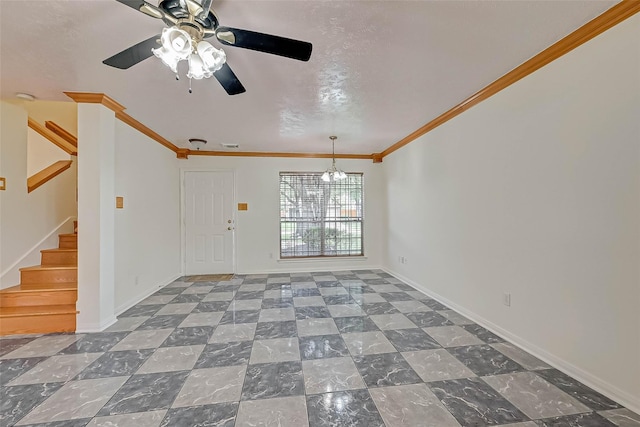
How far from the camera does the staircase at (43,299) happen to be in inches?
102

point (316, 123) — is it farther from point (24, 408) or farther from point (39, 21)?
point (24, 408)

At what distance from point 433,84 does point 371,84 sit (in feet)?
1.94

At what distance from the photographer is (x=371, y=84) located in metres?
2.45

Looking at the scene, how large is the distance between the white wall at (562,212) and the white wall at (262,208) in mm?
2661

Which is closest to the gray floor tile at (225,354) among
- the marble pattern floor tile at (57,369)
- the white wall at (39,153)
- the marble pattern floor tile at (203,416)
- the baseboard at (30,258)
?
the marble pattern floor tile at (203,416)

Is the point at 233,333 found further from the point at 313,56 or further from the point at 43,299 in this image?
the point at 313,56

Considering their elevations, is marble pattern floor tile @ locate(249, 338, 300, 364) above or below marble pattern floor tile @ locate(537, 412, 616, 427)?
above

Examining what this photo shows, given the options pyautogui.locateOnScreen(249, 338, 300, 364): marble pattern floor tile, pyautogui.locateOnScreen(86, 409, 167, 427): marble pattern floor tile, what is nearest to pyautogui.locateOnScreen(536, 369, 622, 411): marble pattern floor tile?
pyautogui.locateOnScreen(249, 338, 300, 364): marble pattern floor tile

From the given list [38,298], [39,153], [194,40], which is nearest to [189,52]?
[194,40]

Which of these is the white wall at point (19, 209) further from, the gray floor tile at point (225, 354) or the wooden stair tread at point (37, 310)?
the gray floor tile at point (225, 354)

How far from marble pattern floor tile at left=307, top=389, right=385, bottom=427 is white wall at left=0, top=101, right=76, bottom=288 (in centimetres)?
368

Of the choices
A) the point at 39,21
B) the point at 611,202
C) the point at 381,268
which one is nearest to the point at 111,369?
the point at 39,21

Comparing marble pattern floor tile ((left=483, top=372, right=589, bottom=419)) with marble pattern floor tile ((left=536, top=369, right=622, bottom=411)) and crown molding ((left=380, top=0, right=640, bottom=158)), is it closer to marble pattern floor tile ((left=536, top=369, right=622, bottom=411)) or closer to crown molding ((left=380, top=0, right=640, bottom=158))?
marble pattern floor tile ((left=536, top=369, right=622, bottom=411))

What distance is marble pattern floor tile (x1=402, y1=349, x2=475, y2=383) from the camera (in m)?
1.91
